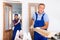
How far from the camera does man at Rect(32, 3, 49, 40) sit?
6.80 feet

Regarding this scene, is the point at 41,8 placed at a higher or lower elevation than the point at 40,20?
higher

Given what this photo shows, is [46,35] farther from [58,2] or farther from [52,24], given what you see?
[58,2]

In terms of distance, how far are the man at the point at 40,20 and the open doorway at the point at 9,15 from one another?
A: 220mm

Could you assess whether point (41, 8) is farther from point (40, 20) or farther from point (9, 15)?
point (9, 15)

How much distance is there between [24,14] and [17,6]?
0.48ft

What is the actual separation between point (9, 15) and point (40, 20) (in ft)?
1.43

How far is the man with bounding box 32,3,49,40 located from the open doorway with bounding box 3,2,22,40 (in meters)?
0.22

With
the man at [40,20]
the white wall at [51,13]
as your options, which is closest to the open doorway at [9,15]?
the white wall at [51,13]

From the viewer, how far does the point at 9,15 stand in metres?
2.13

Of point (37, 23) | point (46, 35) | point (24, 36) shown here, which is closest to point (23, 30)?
point (24, 36)

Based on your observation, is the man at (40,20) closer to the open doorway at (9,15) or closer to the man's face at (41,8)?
the man's face at (41,8)

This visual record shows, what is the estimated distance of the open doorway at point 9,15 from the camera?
82.7 inches

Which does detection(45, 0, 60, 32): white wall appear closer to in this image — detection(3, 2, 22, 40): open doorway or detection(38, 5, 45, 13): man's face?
detection(38, 5, 45, 13): man's face

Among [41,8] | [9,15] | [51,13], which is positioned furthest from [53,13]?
[9,15]
